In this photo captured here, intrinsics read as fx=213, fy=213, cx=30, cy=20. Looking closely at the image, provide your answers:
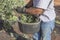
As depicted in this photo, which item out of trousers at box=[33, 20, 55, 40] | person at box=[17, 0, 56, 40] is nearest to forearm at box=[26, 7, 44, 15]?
person at box=[17, 0, 56, 40]

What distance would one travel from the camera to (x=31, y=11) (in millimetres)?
2781

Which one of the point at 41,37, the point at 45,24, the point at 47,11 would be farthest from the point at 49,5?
the point at 41,37

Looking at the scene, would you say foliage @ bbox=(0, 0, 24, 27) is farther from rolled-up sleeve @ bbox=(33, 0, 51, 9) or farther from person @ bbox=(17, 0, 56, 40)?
rolled-up sleeve @ bbox=(33, 0, 51, 9)

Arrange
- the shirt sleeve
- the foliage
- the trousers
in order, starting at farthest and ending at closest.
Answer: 1. the foliage
2. the trousers
3. the shirt sleeve

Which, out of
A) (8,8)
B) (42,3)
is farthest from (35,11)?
(8,8)

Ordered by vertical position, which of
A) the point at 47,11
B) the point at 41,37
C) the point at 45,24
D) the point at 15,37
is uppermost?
the point at 47,11

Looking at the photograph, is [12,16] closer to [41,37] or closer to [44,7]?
[41,37]

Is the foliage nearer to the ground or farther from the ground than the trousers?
farther from the ground

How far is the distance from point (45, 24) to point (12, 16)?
27.6 inches

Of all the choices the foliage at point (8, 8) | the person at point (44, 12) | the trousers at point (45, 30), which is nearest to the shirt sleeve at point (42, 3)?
the person at point (44, 12)

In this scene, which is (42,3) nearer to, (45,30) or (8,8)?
(45,30)

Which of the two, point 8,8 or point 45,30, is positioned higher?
point 8,8

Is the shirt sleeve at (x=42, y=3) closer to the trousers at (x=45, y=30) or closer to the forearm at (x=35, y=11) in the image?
the forearm at (x=35, y=11)

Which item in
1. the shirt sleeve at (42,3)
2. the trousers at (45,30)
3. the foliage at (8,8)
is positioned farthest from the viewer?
the foliage at (8,8)
